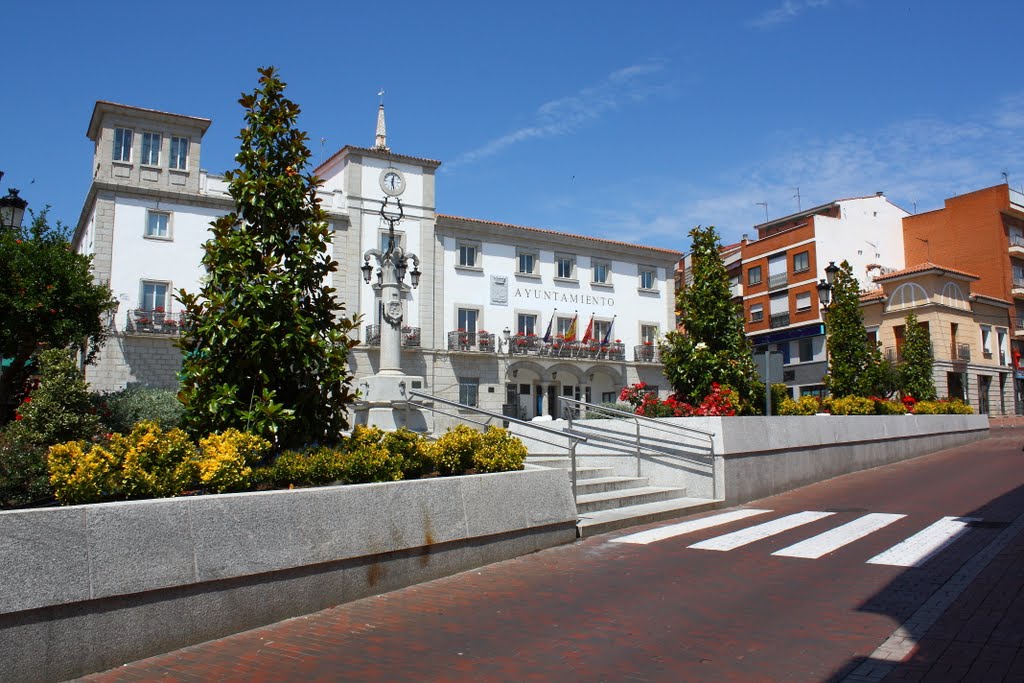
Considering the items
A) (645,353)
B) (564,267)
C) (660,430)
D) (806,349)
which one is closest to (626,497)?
(660,430)

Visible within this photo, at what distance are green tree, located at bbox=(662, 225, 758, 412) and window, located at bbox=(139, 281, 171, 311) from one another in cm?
2421

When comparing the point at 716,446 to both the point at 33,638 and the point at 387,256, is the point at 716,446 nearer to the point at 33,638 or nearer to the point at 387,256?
the point at 387,256

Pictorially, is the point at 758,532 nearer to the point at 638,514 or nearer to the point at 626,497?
the point at 638,514

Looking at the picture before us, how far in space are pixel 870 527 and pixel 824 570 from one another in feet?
9.19

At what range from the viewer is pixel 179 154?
3325cm

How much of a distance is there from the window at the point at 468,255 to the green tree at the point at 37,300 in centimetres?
2183

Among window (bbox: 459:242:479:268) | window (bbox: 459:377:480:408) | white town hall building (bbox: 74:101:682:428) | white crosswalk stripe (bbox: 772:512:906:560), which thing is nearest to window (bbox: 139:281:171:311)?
white town hall building (bbox: 74:101:682:428)

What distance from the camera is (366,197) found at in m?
37.5

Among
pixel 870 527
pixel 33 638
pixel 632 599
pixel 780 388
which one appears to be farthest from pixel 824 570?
pixel 780 388

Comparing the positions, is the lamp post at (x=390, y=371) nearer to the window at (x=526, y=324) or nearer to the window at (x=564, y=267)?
the window at (x=526, y=324)

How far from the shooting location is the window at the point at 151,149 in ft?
107

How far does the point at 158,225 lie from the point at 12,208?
68.9 ft

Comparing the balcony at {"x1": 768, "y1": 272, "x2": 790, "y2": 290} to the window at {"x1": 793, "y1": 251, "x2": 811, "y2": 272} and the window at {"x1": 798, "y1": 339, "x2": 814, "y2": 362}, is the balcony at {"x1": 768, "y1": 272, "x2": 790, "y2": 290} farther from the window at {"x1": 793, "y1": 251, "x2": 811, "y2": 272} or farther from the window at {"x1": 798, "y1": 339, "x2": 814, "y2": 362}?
the window at {"x1": 798, "y1": 339, "x2": 814, "y2": 362}

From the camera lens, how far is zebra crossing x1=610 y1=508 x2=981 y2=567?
8139mm
